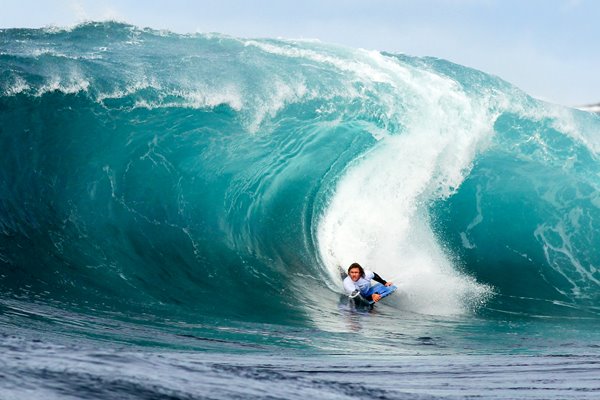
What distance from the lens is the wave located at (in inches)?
368

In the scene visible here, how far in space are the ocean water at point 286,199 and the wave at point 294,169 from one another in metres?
0.03

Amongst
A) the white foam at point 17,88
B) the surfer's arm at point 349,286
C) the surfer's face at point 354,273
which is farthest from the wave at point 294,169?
the surfer's face at point 354,273

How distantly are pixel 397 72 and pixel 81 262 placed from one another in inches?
248

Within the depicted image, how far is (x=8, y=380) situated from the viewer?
10.3 feet

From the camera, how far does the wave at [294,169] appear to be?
9.34 meters

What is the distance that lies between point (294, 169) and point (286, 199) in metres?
0.61

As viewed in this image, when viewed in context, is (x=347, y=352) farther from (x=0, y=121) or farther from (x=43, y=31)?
(x=43, y=31)

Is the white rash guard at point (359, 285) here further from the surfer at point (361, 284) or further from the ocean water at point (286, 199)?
the ocean water at point (286, 199)

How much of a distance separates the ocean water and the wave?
0.03m

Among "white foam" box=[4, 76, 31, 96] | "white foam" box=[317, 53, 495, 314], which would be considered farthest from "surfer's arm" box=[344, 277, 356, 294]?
"white foam" box=[4, 76, 31, 96]

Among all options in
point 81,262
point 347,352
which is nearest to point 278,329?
point 347,352

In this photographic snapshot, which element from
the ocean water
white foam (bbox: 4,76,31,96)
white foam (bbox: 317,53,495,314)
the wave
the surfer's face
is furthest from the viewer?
white foam (bbox: 4,76,31,96)

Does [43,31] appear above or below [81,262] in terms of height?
above

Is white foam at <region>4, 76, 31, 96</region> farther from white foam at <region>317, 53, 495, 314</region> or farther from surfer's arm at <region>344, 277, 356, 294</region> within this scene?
surfer's arm at <region>344, 277, 356, 294</region>
